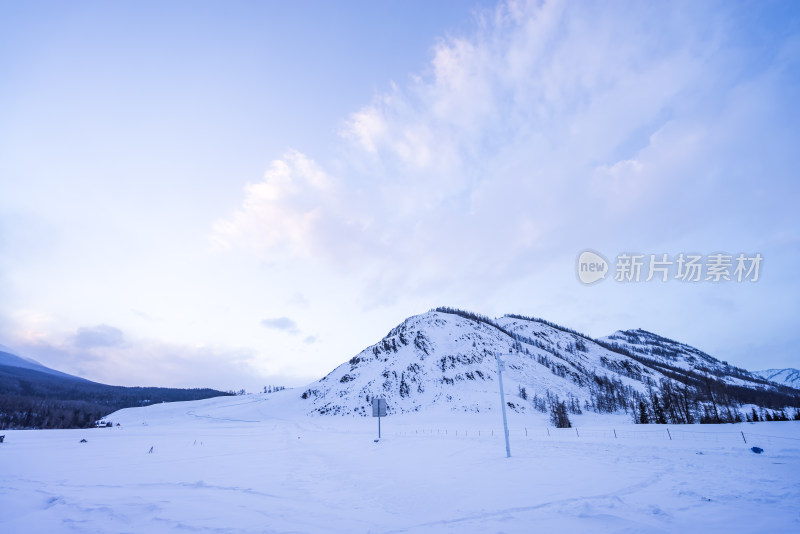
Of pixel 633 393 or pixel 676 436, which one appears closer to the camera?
pixel 676 436

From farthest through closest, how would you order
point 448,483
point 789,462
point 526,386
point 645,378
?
point 645,378 → point 526,386 → point 789,462 → point 448,483

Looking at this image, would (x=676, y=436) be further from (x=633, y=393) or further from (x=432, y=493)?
(x=633, y=393)

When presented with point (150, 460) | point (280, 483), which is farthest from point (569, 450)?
point (150, 460)

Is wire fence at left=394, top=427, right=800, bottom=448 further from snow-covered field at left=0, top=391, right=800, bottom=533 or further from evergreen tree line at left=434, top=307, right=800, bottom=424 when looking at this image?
evergreen tree line at left=434, top=307, right=800, bottom=424

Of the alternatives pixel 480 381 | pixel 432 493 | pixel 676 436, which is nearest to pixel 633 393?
pixel 480 381

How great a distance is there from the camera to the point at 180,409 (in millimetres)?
157875

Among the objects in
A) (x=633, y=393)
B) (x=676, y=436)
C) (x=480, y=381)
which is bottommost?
(x=676, y=436)

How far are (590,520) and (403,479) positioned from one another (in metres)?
9.20

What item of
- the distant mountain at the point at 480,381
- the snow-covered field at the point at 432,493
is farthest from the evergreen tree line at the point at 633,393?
the snow-covered field at the point at 432,493

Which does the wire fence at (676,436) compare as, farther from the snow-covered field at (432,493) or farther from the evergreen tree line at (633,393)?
the evergreen tree line at (633,393)

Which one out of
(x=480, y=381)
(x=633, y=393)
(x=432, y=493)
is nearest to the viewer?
(x=432, y=493)

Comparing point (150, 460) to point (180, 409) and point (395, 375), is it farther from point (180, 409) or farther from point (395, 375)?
point (180, 409)

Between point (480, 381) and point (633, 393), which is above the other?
point (480, 381)

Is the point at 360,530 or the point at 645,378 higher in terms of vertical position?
the point at 645,378
